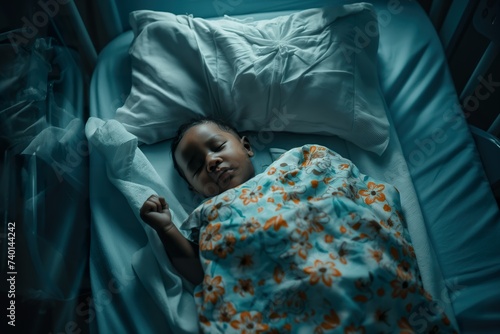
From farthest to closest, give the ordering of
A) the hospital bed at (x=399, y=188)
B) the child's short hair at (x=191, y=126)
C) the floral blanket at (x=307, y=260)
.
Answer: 1. the child's short hair at (x=191, y=126)
2. the hospital bed at (x=399, y=188)
3. the floral blanket at (x=307, y=260)

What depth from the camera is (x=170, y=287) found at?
3.80ft

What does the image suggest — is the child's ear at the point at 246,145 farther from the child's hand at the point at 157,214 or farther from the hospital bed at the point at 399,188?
the child's hand at the point at 157,214

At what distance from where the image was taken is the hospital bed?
1145 millimetres

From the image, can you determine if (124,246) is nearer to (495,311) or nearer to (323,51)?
(323,51)

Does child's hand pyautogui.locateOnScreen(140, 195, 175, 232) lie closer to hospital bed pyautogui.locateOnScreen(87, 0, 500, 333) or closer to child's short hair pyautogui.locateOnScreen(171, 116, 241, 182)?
hospital bed pyautogui.locateOnScreen(87, 0, 500, 333)

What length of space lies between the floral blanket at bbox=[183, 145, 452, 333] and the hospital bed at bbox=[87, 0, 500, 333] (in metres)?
0.13

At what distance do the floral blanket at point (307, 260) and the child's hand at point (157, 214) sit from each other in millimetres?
57

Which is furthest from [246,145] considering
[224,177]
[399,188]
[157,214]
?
[399,188]

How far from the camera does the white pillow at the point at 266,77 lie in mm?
1385

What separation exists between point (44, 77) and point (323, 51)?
81cm

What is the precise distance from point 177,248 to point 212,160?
0.24 meters

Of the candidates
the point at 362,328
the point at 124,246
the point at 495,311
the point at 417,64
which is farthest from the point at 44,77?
the point at 495,311

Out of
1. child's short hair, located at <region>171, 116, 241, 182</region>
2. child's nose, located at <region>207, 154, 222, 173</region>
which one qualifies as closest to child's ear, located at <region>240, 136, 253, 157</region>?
child's short hair, located at <region>171, 116, 241, 182</region>

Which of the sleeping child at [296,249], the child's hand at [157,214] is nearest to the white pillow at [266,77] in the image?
the sleeping child at [296,249]
